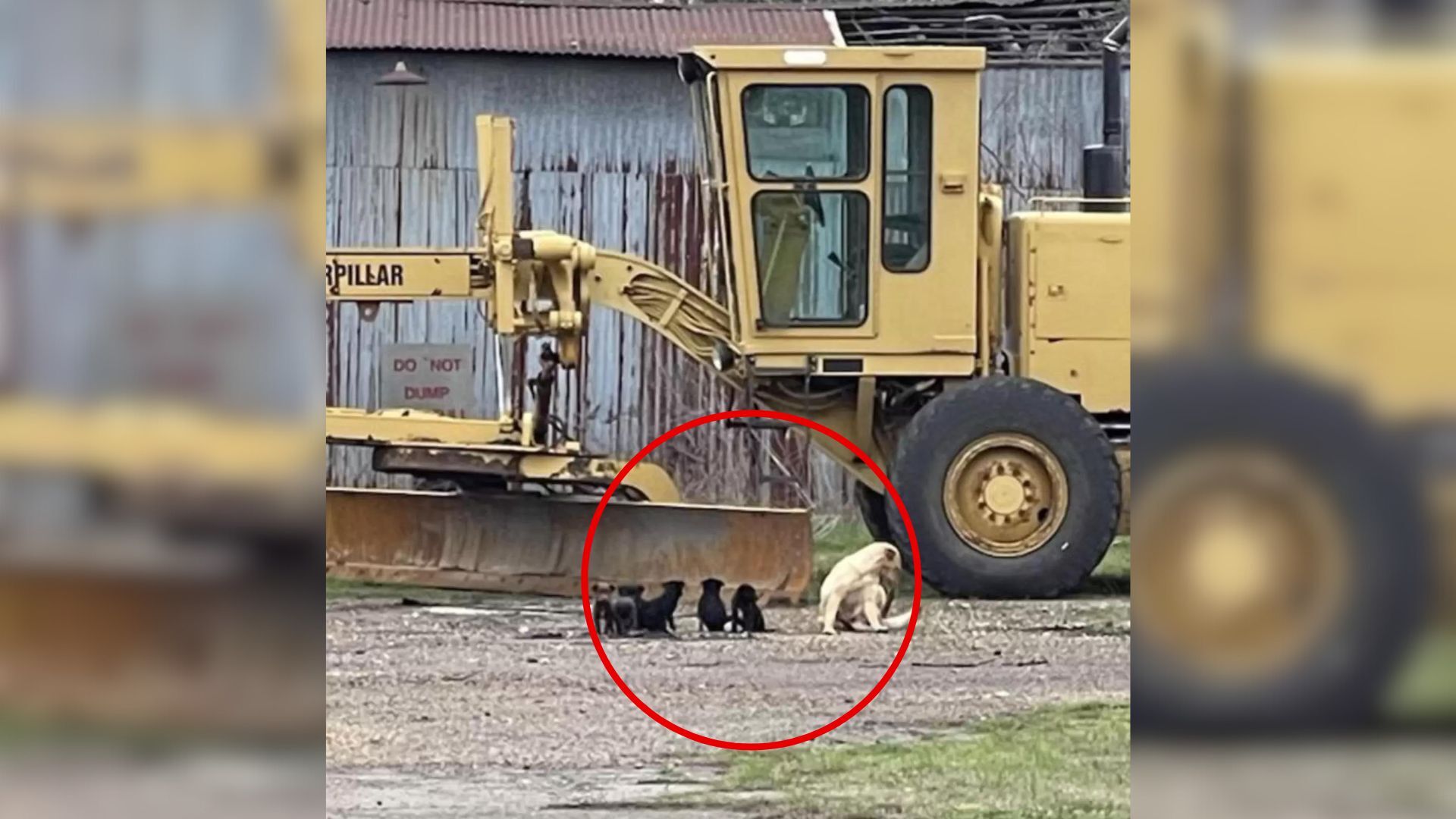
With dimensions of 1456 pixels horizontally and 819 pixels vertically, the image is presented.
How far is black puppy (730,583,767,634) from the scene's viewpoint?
8508 millimetres

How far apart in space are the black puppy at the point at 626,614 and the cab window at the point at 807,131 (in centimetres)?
189

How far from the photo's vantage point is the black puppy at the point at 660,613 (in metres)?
8.46

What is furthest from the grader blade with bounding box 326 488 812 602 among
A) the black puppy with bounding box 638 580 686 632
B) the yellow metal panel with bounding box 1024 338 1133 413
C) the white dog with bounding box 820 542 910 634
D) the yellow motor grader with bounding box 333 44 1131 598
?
the yellow metal panel with bounding box 1024 338 1133 413

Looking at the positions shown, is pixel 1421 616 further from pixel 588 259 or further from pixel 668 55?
pixel 668 55

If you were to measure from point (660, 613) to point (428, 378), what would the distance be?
3157 mm

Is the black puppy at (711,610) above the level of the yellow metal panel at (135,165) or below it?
below

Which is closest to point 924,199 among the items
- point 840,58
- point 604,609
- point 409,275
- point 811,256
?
point 811,256

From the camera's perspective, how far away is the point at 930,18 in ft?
37.5

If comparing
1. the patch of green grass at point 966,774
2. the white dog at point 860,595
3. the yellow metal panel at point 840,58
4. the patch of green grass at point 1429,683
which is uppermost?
the yellow metal panel at point 840,58

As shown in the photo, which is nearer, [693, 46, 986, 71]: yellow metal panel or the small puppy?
the small puppy

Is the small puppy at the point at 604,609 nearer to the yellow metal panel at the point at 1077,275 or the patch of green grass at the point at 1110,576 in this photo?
the patch of green grass at the point at 1110,576

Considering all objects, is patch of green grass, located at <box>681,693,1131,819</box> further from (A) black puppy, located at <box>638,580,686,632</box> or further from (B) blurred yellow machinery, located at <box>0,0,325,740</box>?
(B) blurred yellow machinery, located at <box>0,0,325,740</box>
